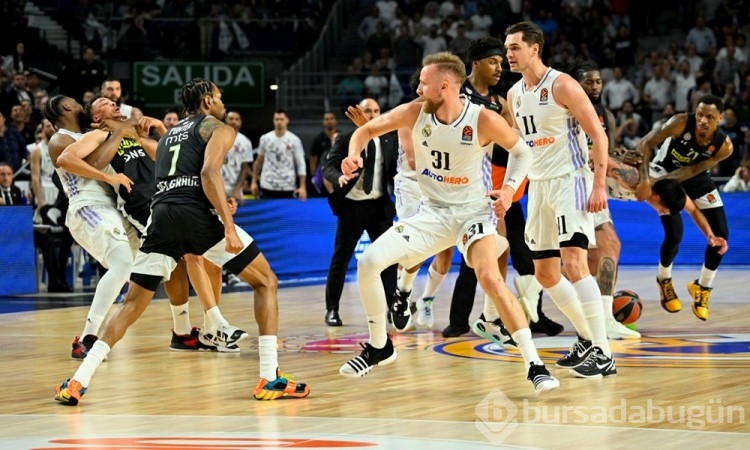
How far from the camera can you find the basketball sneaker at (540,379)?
735 cm

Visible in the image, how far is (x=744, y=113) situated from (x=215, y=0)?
10660 mm

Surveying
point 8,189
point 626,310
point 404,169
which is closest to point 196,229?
point 404,169

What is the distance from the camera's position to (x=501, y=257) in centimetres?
1029

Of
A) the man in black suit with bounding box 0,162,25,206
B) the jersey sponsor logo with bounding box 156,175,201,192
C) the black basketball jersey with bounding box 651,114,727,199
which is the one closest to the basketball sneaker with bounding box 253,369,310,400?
the jersey sponsor logo with bounding box 156,175,201,192

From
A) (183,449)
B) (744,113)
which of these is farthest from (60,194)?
(744,113)

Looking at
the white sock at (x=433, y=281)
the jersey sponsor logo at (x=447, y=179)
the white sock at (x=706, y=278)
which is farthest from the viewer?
the white sock at (x=706, y=278)

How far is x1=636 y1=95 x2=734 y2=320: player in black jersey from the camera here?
37.6 feet

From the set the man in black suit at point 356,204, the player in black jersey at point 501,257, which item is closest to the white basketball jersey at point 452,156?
the player in black jersey at point 501,257

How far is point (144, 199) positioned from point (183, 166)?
2.05m

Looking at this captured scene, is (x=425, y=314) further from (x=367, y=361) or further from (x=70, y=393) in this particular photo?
(x=70, y=393)

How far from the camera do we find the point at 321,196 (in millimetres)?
19531

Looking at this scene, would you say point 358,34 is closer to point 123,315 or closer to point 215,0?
point 215,0

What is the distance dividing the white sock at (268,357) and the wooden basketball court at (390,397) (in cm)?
19

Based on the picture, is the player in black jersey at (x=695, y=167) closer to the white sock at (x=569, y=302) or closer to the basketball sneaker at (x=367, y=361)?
the white sock at (x=569, y=302)
